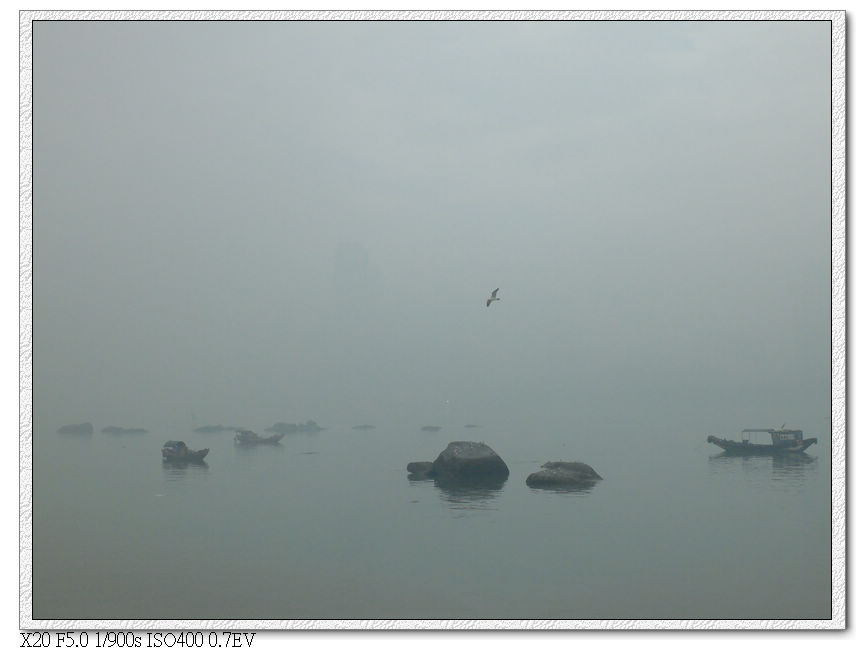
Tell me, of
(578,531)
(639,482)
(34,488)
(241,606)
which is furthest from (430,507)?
(34,488)

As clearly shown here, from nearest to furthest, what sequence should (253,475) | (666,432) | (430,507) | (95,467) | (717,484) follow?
(95,467) → (430,507) → (717,484) → (666,432) → (253,475)

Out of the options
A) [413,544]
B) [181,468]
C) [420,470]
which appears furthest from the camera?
[420,470]

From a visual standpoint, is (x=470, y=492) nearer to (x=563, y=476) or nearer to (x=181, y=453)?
(x=563, y=476)

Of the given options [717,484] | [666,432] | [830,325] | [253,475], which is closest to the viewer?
[830,325]

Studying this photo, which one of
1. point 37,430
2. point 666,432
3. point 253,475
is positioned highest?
point 37,430

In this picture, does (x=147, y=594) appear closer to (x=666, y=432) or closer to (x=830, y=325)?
(x=830, y=325)

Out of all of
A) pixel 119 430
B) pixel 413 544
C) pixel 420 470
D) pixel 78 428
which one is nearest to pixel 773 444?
pixel 420 470
